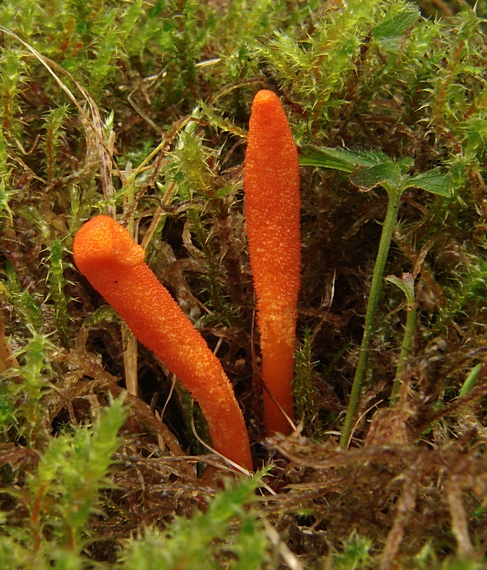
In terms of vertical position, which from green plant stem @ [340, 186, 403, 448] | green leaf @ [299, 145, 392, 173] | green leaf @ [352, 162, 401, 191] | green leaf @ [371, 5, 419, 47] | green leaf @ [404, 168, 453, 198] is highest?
green leaf @ [371, 5, 419, 47]

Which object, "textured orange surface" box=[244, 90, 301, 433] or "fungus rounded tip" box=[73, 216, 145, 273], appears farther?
"textured orange surface" box=[244, 90, 301, 433]

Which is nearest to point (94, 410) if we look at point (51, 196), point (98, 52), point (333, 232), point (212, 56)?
point (51, 196)

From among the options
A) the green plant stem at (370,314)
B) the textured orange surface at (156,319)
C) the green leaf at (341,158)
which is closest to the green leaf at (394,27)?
the green leaf at (341,158)

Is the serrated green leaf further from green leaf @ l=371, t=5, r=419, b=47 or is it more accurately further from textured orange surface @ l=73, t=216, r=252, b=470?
textured orange surface @ l=73, t=216, r=252, b=470

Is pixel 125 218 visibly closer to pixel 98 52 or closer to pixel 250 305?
pixel 250 305

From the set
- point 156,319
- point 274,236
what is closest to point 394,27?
point 274,236

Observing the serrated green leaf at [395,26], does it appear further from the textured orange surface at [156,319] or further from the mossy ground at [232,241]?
the textured orange surface at [156,319]

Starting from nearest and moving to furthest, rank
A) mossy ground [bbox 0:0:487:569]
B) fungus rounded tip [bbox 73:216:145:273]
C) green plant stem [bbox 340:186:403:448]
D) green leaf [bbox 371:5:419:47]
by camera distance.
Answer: fungus rounded tip [bbox 73:216:145:273] → mossy ground [bbox 0:0:487:569] → green plant stem [bbox 340:186:403:448] → green leaf [bbox 371:5:419:47]

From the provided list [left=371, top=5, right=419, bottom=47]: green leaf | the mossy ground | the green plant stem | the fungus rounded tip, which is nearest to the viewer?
the fungus rounded tip

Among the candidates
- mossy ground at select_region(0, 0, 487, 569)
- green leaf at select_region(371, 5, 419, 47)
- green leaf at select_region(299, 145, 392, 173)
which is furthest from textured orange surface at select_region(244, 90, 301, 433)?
green leaf at select_region(371, 5, 419, 47)
